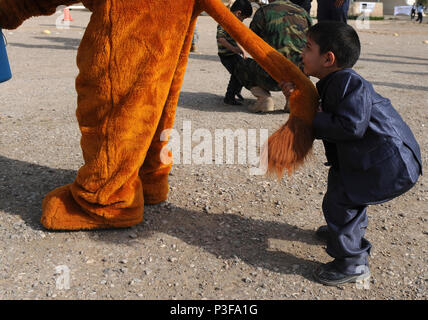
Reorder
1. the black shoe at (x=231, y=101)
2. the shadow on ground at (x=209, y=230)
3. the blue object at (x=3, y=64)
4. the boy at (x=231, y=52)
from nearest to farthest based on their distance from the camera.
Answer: the shadow on ground at (x=209, y=230) < the blue object at (x=3, y=64) < the boy at (x=231, y=52) < the black shoe at (x=231, y=101)

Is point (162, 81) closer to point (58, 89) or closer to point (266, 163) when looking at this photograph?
point (266, 163)

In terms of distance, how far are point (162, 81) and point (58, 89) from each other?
4120 millimetres

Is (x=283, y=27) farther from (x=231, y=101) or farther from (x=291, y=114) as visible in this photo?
(x=291, y=114)

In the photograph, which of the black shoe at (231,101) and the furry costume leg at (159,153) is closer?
the furry costume leg at (159,153)

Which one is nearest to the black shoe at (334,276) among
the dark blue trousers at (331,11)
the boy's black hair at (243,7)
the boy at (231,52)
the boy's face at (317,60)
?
the boy's face at (317,60)

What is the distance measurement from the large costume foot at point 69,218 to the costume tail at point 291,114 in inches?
40.4

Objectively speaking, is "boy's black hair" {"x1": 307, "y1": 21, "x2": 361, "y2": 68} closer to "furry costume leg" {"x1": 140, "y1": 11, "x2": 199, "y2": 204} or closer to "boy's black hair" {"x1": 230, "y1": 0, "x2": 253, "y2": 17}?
"furry costume leg" {"x1": 140, "y1": 11, "x2": 199, "y2": 204}

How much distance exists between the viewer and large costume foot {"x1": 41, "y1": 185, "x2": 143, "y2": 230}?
2.71 metres

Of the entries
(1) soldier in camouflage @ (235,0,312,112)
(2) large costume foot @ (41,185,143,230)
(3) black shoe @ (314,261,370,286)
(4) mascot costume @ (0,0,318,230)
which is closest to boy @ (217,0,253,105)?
(1) soldier in camouflage @ (235,0,312,112)

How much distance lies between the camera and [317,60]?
2.25 meters

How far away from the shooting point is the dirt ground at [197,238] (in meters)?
2.34

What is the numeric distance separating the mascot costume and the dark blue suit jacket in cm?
13

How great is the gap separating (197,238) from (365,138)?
117 cm

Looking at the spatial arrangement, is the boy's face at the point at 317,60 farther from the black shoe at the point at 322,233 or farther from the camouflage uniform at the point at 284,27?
the camouflage uniform at the point at 284,27
